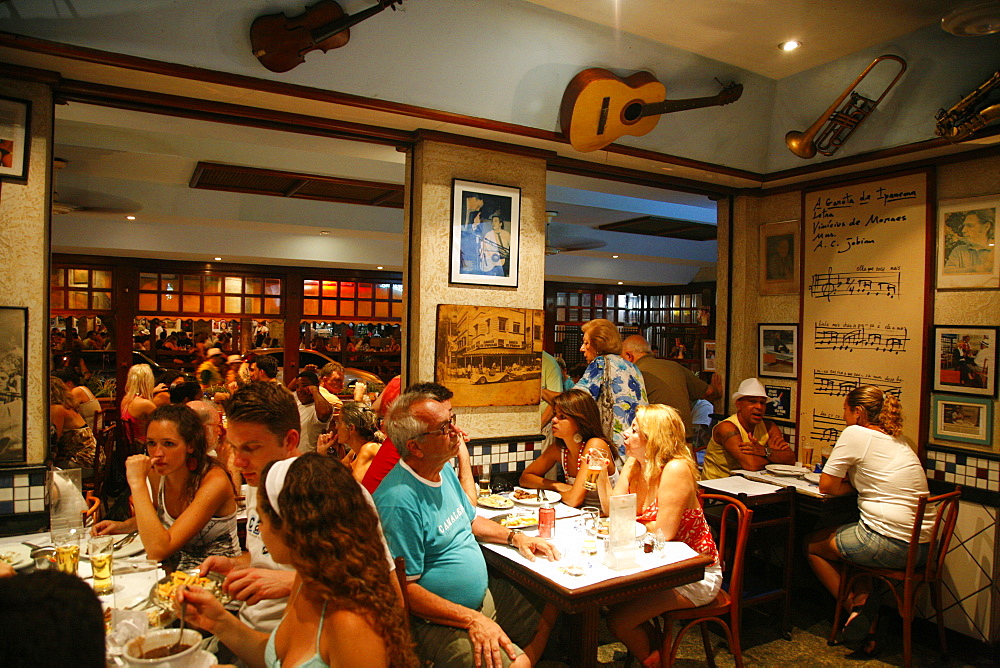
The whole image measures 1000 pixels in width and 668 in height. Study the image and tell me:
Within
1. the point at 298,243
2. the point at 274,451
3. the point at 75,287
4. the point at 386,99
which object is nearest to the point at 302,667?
the point at 274,451

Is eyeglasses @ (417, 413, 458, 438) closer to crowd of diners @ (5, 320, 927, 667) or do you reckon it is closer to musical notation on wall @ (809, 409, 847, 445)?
crowd of diners @ (5, 320, 927, 667)

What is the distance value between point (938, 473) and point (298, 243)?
24.0 ft

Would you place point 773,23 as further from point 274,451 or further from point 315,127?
point 274,451

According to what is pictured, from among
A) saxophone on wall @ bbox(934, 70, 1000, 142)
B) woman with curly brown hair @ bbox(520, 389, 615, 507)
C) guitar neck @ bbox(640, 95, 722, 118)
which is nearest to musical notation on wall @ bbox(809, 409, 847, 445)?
woman with curly brown hair @ bbox(520, 389, 615, 507)

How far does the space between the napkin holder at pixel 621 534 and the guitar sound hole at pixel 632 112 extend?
2323 millimetres

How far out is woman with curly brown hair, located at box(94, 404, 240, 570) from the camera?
98.7 inches

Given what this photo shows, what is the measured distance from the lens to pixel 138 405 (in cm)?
567

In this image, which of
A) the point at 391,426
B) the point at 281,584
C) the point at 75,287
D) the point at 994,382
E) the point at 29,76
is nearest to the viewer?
the point at 281,584

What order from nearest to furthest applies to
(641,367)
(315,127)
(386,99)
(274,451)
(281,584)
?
(281,584), (274,451), (386,99), (315,127), (641,367)

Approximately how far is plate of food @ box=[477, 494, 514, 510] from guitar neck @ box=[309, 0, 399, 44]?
2461 millimetres

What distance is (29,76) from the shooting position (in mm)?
2846

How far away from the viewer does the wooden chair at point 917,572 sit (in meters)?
3.61

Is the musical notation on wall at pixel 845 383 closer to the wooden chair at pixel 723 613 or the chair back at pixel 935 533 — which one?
the chair back at pixel 935 533

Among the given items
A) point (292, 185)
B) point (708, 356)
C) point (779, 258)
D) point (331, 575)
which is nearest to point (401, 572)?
point (331, 575)
